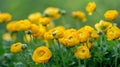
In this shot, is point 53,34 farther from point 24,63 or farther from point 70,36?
point 24,63

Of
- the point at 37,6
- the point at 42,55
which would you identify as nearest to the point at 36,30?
the point at 42,55

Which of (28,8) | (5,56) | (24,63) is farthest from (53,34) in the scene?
(28,8)

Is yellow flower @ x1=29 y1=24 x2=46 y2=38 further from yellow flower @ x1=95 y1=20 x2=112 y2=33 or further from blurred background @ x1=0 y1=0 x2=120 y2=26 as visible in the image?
blurred background @ x1=0 y1=0 x2=120 y2=26

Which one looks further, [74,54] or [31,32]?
[31,32]

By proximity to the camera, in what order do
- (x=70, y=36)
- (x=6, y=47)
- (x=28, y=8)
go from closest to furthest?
1. (x=70, y=36)
2. (x=6, y=47)
3. (x=28, y=8)

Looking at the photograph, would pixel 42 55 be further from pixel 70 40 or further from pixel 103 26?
pixel 103 26

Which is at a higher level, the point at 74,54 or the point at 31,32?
the point at 31,32

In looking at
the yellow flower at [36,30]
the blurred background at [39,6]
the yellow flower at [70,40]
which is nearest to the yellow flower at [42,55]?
the yellow flower at [70,40]

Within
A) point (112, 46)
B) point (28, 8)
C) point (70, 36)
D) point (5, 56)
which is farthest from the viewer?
point (28, 8)

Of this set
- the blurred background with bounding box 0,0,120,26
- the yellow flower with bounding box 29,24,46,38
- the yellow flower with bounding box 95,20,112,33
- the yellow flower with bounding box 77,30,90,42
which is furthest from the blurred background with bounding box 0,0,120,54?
the yellow flower with bounding box 77,30,90,42
